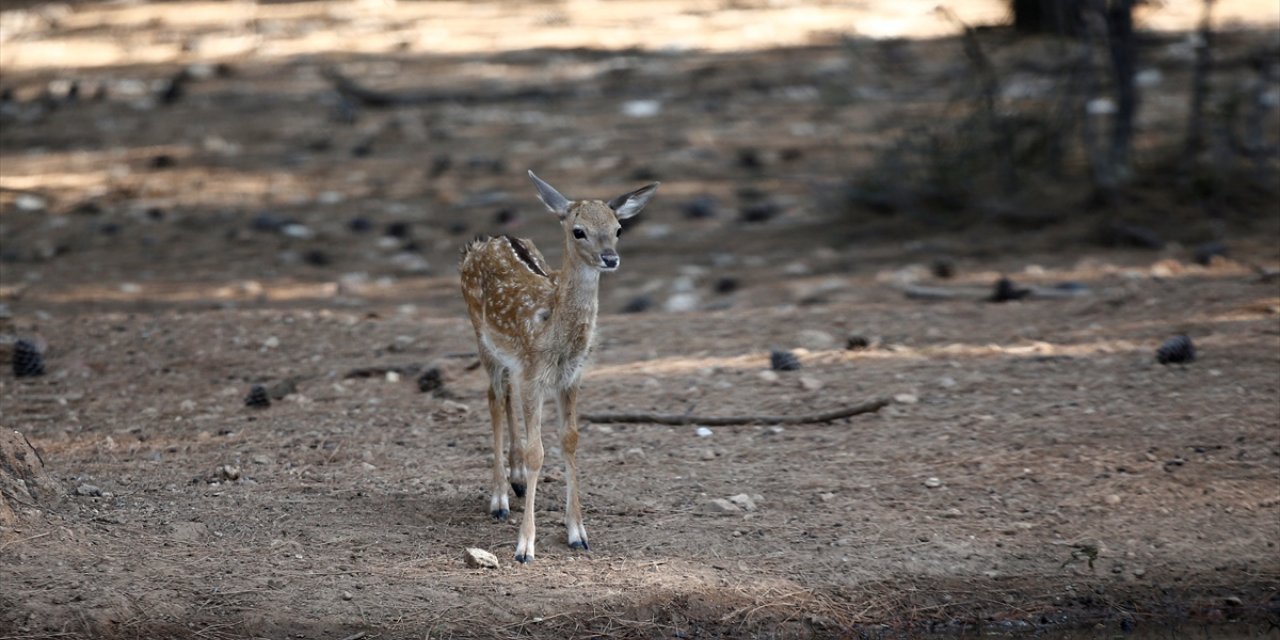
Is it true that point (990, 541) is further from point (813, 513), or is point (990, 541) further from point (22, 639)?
point (22, 639)

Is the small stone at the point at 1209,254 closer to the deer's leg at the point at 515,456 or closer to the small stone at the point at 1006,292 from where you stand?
the small stone at the point at 1006,292

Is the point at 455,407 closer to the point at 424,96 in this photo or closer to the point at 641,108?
the point at 641,108

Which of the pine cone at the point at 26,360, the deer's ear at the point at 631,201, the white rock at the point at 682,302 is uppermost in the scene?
the deer's ear at the point at 631,201

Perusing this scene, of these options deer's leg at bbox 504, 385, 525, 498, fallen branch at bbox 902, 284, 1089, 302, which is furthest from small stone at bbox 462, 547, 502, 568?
fallen branch at bbox 902, 284, 1089, 302

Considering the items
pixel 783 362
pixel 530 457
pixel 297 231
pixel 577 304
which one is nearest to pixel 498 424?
pixel 530 457

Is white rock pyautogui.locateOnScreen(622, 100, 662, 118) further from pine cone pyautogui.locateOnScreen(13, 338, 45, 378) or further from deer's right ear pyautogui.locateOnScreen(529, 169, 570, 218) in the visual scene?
deer's right ear pyautogui.locateOnScreen(529, 169, 570, 218)

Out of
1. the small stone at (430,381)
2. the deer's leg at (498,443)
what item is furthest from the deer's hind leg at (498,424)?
the small stone at (430,381)

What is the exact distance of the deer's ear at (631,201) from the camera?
660 centimetres

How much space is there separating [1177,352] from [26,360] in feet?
22.5

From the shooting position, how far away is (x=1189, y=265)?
10586mm

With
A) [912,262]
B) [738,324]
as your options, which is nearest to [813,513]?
[738,324]

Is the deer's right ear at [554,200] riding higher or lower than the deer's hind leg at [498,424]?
higher

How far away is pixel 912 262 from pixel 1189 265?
203 cm

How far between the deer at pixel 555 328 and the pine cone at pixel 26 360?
138 inches
